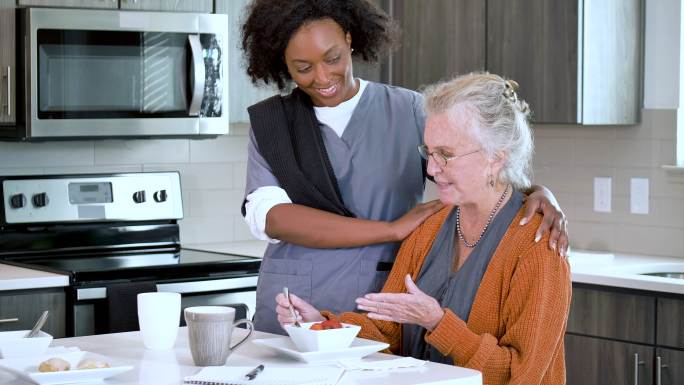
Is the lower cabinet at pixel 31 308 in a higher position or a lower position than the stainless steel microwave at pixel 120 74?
lower

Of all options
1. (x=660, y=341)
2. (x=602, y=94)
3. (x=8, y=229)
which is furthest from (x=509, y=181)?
(x=8, y=229)

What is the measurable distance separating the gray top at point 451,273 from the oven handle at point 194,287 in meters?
1.45

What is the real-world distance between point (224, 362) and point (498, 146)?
0.76m

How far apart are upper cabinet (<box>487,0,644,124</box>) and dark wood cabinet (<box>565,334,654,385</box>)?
34.0 inches

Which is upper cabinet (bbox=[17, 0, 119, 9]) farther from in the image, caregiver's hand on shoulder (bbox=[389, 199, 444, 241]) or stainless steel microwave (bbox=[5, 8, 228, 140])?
caregiver's hand on shoulder (bbox=[389, 199, 444, 241])

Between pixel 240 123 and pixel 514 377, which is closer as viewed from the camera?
pixel 514 377

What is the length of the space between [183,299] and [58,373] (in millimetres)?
1915

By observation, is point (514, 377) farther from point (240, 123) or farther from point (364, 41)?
point (240, 123)

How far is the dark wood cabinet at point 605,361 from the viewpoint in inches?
139

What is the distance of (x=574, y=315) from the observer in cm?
372

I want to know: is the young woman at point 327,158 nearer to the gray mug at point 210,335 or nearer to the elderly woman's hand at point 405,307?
the elderly woman's hand at point 405,307

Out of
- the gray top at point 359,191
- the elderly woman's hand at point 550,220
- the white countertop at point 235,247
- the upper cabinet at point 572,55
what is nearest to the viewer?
the elderly woman's hand at point 550,220

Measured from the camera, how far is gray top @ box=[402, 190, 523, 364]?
2436 millimetres

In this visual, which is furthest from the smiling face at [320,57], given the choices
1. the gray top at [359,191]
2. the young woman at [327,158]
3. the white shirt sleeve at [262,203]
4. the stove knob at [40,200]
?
the stove knob at [40,200]
